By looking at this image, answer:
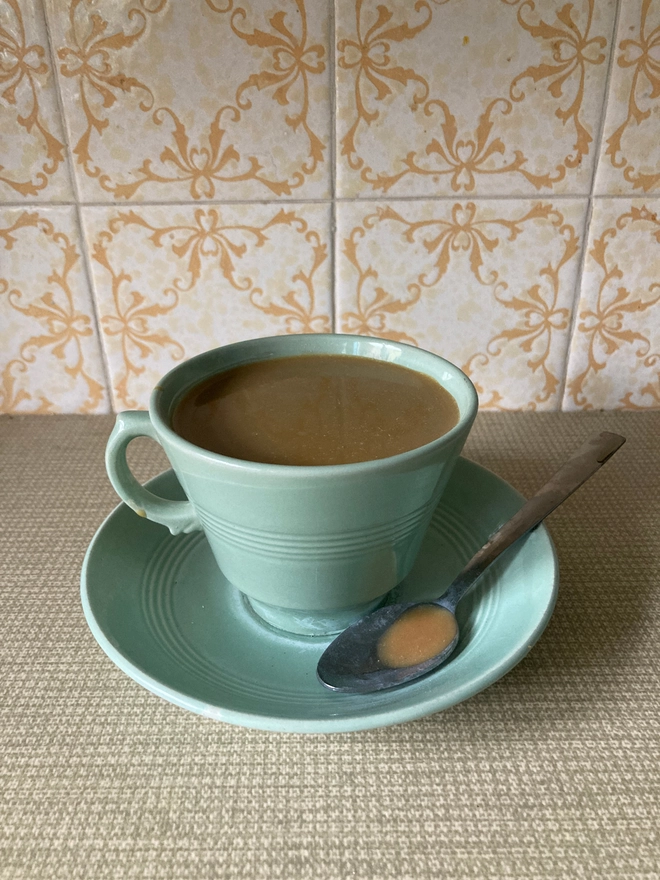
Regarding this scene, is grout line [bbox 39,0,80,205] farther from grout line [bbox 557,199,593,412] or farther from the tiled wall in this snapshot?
grout line [bbox 557,199,593,412]

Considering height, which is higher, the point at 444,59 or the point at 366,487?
the point at 444,59

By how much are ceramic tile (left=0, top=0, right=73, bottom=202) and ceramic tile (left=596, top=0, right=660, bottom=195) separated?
0.56 m

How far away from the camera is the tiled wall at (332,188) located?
68cm

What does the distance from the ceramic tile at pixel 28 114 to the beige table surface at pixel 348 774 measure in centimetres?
43

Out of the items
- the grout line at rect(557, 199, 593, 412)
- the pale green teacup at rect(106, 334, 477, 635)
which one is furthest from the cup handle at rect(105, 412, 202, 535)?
the grout line at rect(557, 199, 593, 412)

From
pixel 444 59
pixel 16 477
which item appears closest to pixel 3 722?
pixel 16 477

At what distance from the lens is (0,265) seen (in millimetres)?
787

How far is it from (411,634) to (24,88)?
2.12 ft

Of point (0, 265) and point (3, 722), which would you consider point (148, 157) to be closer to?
point (0, 265)

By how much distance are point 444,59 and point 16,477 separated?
2.01ft

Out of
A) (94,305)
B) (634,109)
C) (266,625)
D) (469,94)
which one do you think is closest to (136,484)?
(266,625)

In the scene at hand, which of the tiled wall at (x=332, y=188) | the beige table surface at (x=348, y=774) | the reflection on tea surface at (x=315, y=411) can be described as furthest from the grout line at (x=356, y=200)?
the beige table surface at (x=348, y=774)

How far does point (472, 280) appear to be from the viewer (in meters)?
0.79

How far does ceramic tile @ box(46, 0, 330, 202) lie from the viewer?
67cm
